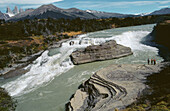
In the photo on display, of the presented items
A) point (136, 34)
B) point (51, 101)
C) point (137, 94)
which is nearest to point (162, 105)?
point (137, 94)

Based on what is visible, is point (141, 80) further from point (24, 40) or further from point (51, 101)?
point (24, 40)

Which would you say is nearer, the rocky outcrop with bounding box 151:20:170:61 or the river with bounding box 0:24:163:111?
the river with bounding box 0:24:163:111

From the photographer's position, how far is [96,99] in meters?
15.3

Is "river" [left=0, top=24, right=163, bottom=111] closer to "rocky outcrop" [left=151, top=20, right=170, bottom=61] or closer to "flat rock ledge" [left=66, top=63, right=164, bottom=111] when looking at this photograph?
"flat rock ledge" [left=66, top=63, right=164, bottom=111]

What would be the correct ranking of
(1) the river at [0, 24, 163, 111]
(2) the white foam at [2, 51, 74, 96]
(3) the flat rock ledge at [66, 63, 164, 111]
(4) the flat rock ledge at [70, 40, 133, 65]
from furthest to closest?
(4) the flat rock ledge at [70, 40, 133, 65]
(2) the white foam at [2, 51, 74, 96]
(1) the river at [0, 24, 163, 111]
(3) the flat rock ledge at [66, 63, 164, 111]

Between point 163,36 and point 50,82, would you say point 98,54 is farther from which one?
point 163,36

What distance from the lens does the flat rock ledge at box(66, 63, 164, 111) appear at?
13197mm

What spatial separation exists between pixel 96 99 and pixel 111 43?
23743mm

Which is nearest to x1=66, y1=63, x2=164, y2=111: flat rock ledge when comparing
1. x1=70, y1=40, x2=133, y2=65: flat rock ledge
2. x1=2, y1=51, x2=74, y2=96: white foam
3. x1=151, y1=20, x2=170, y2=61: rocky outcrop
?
x1=2, y1=51, x2=74, y2=96: white foam

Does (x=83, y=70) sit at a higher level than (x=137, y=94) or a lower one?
lower

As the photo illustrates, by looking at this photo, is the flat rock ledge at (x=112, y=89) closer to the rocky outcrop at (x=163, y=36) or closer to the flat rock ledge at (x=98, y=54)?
the flat rock ledge at (x=98, y=54)

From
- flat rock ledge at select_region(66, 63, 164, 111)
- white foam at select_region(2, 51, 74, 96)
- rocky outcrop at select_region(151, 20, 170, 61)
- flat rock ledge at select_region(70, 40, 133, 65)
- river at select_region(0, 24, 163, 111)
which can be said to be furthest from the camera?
rocky outcrop at select_region(151, 20, 170, 61)

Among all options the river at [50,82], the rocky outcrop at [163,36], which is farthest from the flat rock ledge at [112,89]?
the rocky outcrop at [163,36]

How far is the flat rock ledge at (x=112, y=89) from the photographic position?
13.2m
